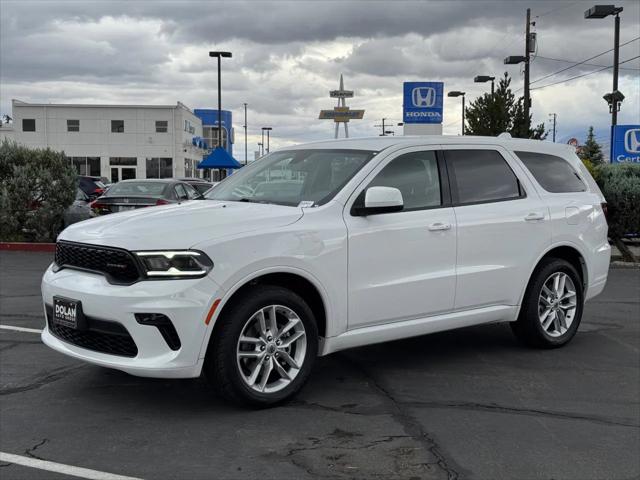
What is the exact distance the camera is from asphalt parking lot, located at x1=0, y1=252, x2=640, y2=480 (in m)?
3.99

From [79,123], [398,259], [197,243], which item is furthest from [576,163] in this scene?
[79,123]

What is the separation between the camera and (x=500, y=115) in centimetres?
3055

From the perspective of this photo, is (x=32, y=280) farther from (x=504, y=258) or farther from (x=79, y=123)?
(x=79, y=123)

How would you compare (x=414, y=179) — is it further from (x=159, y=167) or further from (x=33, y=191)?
(x=159, y=167)

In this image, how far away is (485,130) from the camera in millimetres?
31297

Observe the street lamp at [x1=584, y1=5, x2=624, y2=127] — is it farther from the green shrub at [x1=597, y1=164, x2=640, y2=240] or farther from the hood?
the hood

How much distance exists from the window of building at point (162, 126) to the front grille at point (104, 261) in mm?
69369

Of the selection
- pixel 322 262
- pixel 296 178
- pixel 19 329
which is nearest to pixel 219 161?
pixel 19 329

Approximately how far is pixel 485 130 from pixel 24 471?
29376 mm

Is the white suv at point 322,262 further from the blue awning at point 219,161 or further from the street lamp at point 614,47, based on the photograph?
the blue awning at point 219,161

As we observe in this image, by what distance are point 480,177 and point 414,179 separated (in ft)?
2.54

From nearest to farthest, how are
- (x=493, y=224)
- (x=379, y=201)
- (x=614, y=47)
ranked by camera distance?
(x=379, y=201)
(x=493, y=224)
(x=614, y=47)

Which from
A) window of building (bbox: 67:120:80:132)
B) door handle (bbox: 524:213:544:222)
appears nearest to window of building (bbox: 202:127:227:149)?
window of building (bbox: 67:120:80:132)

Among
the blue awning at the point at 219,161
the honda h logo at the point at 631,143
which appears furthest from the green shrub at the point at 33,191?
the honda h logo at the point at 631,143
